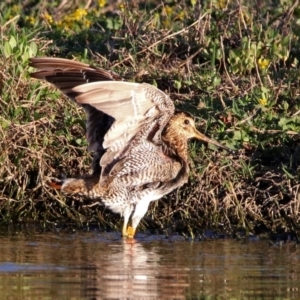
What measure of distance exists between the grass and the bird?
0.89 feet

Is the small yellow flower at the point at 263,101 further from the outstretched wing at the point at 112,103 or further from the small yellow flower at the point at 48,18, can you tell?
the small yellow flower at the point at 48,18

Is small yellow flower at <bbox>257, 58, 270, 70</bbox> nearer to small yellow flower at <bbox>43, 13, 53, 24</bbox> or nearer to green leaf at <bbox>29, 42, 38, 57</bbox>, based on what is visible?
green leaf at <bbox>29, 42, 38, 57</bbox>

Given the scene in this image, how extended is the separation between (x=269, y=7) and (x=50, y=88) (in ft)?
10.0

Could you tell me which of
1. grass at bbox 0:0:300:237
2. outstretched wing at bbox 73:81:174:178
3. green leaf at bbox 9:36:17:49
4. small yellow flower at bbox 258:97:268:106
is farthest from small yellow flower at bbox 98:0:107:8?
outstretched wing at bbox 73:81:174:178

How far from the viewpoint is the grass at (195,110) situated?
351 inches

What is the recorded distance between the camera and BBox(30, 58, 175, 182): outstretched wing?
8.02 m

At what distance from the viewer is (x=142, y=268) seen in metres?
7.34

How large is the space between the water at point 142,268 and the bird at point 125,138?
0.33 meters

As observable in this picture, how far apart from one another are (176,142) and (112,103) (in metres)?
1.11

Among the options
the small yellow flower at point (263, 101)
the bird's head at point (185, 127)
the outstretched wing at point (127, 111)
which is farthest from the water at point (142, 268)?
the small yellow flower at point (263, 101)

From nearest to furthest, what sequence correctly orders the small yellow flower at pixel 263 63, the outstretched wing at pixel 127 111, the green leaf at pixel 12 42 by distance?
the outstretched wing at pixel 127 111, the green leaf at pixel 12 42, the small yellow flower at pixel 263 63

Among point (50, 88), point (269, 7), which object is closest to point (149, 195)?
point (50, 88)

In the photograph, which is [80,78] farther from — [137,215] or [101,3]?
[101,3]

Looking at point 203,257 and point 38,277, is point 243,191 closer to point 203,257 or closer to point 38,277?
point 203,257
